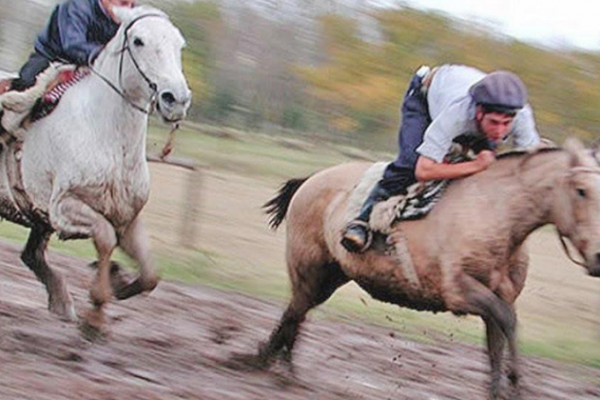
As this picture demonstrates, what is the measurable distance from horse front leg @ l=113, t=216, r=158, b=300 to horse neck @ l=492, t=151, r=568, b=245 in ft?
7.49

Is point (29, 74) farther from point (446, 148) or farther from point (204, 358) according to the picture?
point (446, 148)

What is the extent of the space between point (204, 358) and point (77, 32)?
2265mm

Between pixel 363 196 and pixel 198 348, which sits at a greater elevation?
pixel 363 196

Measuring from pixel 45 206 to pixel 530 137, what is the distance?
9.97 feet

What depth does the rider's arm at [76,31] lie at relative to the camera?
7.18m

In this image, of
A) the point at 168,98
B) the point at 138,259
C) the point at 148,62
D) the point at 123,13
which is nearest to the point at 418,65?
the point at 123,13

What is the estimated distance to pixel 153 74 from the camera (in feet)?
21.6

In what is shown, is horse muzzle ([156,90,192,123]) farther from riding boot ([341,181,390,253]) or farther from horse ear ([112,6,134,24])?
riding boot ([341,181,390,253])

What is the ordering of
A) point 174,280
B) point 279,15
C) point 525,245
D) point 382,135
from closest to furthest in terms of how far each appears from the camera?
1. point 525,245
2. point 174,280
3. point 382,135
4. point 279,15

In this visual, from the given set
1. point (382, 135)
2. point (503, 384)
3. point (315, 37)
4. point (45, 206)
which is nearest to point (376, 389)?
point (503, 384)

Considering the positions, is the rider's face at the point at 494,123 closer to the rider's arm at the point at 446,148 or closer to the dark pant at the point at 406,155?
the rider's arm at the point at 446,148

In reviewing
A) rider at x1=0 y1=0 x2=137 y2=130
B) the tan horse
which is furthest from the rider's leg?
rider at x1=0 y1=0 x2=137 y2=130

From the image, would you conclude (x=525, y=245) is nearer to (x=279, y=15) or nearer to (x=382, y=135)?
(x=382, y=135)

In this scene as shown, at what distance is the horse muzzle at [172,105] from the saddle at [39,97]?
3.44 ft
